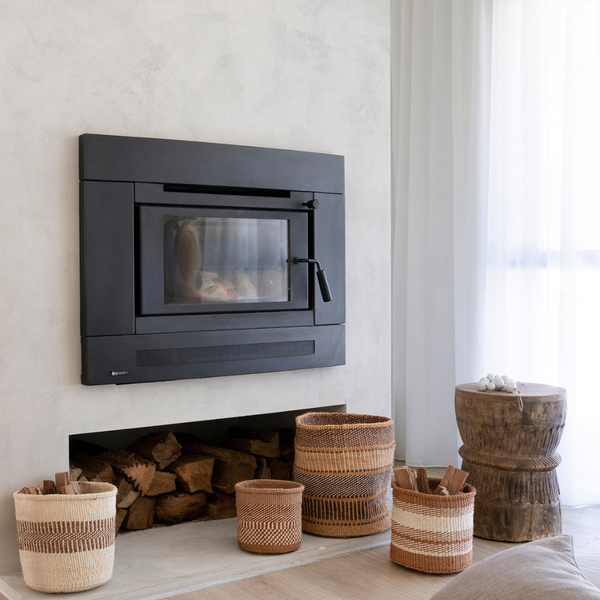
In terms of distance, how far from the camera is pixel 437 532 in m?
2.08

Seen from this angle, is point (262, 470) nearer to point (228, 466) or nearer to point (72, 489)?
point (228, 466)

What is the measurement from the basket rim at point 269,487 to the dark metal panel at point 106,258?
60 centimetres

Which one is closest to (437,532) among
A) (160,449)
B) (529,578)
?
(160,449)

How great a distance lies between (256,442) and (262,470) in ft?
0.35

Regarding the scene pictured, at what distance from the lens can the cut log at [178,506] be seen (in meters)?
2.44

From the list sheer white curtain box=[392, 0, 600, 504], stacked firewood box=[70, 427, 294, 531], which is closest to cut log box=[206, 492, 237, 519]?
stacked firewood box=[70, 427, 294, 531]

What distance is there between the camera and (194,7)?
2.34 metres

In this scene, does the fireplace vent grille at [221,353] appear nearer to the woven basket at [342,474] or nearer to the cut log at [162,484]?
the woven basket at [342,474]

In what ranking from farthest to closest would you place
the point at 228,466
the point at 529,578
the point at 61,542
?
the point at 228,466
the point at 61,542
the point at 529,578

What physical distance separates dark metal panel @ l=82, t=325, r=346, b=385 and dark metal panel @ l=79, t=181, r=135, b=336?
0.06 meters

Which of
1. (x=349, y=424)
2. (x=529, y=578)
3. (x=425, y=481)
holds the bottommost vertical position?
(x=425, y=481)

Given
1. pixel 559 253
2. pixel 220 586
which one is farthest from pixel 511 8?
pixel 220 586

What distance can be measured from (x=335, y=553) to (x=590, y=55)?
2117 mm

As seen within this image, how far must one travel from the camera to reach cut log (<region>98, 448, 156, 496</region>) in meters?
2.34
